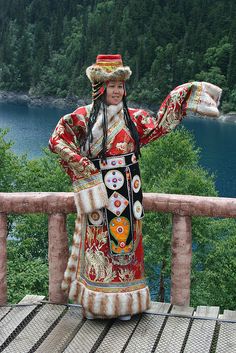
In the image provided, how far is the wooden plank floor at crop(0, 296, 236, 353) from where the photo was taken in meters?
4.00

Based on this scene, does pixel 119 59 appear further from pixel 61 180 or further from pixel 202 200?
pixel 61 180

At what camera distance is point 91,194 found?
4105 mm

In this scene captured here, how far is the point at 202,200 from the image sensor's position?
442cm

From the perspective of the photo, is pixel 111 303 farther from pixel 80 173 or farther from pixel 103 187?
pixel 80 173

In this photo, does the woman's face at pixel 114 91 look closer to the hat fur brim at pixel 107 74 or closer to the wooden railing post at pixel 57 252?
the hat fur brim at pixel 107 74

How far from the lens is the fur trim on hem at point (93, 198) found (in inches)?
161

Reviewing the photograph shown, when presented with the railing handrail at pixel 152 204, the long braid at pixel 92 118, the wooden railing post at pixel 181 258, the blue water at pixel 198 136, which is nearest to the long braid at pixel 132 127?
the long braid at pixel 92 118


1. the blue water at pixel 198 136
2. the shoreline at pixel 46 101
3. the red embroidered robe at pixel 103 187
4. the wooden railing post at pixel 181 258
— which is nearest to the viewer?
the red embroidered robe at pixel 103 187

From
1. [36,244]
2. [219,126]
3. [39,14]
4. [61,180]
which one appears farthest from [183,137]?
[39,14]

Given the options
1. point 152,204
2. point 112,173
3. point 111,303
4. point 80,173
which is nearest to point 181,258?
point 152,204

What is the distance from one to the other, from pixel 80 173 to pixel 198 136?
50712 millimetres

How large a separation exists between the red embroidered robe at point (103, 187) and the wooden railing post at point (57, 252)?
0.27 m

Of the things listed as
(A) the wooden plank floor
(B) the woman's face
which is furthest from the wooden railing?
(B) the woman's face

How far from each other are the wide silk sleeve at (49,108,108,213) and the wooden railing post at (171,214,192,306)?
68 cm
